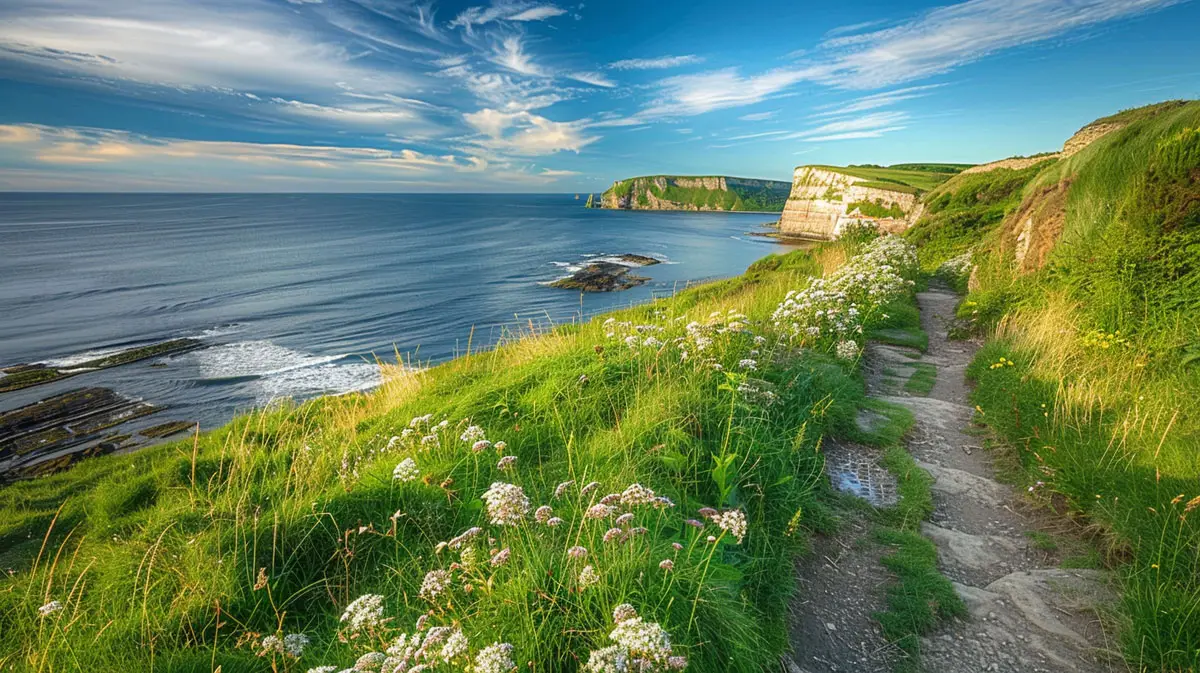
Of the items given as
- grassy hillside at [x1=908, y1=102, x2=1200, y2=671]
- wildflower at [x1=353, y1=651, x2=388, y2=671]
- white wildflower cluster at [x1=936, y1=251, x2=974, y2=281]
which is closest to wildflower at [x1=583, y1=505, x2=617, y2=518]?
wildflower at [x1=353, y1=651, x2=388, y2=671]

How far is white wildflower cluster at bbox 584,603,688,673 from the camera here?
2049mm

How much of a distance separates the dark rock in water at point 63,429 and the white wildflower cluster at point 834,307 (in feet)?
76.6

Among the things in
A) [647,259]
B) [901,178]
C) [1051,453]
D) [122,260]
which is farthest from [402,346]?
[901,178]

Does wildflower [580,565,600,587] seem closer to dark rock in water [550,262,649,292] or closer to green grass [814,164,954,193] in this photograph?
dark rock in water [550,262,649,292]

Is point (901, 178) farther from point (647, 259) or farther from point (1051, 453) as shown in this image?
point (1051, 453)

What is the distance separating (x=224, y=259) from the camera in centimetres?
6681

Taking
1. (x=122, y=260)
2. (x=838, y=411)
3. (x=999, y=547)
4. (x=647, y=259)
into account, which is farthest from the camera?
(x=647, y=259)

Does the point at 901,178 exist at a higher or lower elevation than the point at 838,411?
higher

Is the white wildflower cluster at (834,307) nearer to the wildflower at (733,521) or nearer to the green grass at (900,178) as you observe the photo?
the wildflower at (733,521)

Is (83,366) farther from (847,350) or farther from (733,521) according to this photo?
(733,521)

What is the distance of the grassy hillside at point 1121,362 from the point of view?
12.1 ft

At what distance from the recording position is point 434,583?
2867mm

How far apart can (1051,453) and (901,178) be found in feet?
354

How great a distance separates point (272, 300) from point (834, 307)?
156 feet
